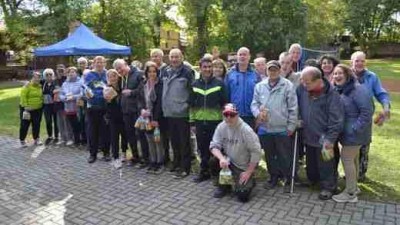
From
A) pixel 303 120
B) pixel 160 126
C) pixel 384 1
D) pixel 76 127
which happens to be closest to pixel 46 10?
pixel 76 127

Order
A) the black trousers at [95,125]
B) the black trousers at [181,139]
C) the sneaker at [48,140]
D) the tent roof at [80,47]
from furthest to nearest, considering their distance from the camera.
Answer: the tent roof at [80,47] → the sneaker at [48,140] → the black trousers at [95,125] → the black trousers at [181,139]

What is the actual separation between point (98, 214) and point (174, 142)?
73.3 inches

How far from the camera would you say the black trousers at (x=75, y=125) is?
884 centimetres

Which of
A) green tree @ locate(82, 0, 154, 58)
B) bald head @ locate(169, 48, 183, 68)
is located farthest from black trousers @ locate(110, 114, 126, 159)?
green tree @ locate(82, 0, 154, 58)

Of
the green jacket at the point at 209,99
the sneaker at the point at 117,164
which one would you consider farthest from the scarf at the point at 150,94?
the sneaker at the point at 117,164

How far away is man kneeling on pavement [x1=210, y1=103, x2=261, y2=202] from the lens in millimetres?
5520

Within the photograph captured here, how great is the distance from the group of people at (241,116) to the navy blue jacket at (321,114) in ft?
0.04

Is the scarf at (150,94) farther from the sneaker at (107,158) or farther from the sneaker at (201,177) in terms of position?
the sneaker at (107,158)

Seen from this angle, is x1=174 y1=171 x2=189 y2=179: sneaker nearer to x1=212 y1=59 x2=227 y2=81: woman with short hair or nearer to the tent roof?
x1=212 y1=59 x2=227 y2=81: woman with short hair

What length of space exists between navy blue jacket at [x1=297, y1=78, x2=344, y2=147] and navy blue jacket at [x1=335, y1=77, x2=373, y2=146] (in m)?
0.09

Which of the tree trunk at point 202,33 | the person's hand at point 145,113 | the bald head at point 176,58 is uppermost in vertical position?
the tree trunk at point 202,33

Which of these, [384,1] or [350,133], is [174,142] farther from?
[384,1]

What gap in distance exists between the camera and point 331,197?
18.1ft

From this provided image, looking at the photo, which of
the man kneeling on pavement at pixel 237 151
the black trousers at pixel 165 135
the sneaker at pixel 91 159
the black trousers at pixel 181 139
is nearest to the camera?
the man kneeling on pavement at pixel 237 151
